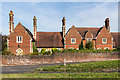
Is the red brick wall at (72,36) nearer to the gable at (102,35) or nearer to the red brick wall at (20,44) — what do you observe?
the gable at (102,35)

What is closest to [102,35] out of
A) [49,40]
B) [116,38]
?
[116,38]

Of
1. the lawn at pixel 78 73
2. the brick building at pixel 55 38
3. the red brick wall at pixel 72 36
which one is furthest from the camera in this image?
the red brick wall at pixel 72 36

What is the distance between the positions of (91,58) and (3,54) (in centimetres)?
1774

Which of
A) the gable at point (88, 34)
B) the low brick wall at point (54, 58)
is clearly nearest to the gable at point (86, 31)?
the gable at point (88, 34)

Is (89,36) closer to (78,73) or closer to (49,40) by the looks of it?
(49,40)

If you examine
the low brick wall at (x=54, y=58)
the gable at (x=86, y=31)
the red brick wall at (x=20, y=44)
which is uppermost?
the gable at (x=86, y=31)

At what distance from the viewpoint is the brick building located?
119 ft

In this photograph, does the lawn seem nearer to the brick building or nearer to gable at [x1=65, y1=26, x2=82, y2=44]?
the brick building

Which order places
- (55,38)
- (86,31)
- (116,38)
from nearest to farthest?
(55,38), (86,31), (116,38)

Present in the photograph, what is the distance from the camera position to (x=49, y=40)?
40.4 metres

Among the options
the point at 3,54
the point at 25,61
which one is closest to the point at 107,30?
the point at 25,61

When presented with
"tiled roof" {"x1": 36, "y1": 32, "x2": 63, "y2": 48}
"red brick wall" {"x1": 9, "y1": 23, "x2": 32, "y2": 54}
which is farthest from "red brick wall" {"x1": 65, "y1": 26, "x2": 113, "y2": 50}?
"red brick wall" {"x1": 9, "y1": 23, "x2": 32, "y2": 54}

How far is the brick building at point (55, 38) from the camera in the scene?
36.1 m

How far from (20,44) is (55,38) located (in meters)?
10.6
